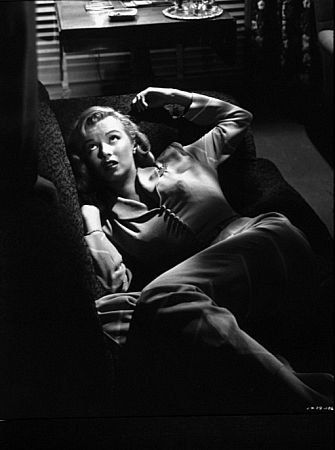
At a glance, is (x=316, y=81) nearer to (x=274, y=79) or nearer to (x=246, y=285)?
(x=274, y=79)

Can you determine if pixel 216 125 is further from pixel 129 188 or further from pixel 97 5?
pixel 97 5

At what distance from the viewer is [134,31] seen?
1.28 meters

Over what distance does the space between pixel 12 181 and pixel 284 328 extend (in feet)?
1.86

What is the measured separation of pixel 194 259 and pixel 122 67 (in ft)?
1.26

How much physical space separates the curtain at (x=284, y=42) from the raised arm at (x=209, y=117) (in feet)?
0.31

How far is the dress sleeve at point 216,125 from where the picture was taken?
131cm

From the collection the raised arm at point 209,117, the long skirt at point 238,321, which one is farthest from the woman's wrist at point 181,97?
the long skirt at point 238,321

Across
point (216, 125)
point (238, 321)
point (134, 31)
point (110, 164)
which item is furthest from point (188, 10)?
point (238, 321)

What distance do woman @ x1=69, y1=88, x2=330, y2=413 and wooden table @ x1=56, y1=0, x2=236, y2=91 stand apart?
103 mm

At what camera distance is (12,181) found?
128 cm

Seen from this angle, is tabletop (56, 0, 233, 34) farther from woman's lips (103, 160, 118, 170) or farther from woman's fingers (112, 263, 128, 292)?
woman's fingers (112, 263, 128, 292)

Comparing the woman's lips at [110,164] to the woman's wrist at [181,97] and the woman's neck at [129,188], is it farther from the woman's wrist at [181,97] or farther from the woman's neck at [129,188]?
the woman's wrist at [181,97]

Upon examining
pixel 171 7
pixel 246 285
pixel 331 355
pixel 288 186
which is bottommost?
pixel 331 355

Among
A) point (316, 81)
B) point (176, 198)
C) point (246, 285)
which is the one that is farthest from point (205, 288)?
point (316, 81)
